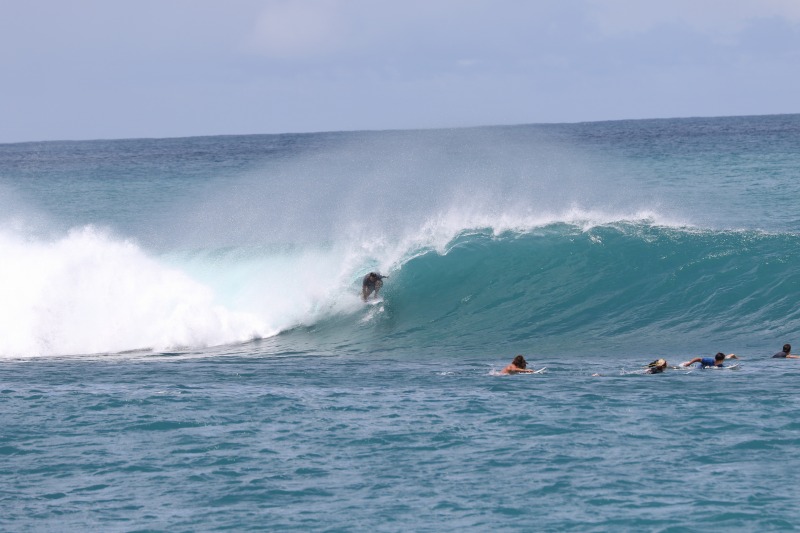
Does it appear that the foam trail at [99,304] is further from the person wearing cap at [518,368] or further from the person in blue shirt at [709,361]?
the person in blue shirt at [709,361]

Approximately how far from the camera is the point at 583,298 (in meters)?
26.3

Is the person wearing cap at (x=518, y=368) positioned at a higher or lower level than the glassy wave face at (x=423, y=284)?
lower

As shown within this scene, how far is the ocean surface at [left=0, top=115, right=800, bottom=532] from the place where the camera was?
497 inches

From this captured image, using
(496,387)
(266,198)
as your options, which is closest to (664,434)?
(496,387)

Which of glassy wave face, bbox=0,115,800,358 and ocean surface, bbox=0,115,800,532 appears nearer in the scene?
ocean surface, bbox=0,115,800,532

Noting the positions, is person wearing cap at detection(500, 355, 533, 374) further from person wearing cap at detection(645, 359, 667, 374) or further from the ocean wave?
the ocean wave

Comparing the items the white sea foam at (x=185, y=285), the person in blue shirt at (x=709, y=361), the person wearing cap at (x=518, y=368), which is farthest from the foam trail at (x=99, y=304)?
the person in blue shirt at (x=709, y=361)

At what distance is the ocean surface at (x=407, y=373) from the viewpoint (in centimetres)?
1263

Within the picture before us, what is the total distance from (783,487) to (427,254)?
17.5m

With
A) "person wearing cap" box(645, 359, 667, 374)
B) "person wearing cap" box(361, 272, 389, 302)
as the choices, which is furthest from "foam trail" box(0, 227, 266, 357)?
"person wearing cap" box(645, 359, 667, 374)

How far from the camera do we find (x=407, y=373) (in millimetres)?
19766

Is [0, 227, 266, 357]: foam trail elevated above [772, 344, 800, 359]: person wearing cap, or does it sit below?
above

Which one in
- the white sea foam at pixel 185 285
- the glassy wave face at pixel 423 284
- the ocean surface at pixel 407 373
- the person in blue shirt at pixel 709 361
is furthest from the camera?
the white sea foam at pixel 185 285

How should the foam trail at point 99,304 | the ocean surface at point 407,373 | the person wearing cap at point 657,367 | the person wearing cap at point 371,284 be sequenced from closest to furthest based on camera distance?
1. the ocean surface at point 407,373
2. the person wearing cap at point 657,367
3. the foam trail at point 99,304
4. the person wearing cap at point 371,284
